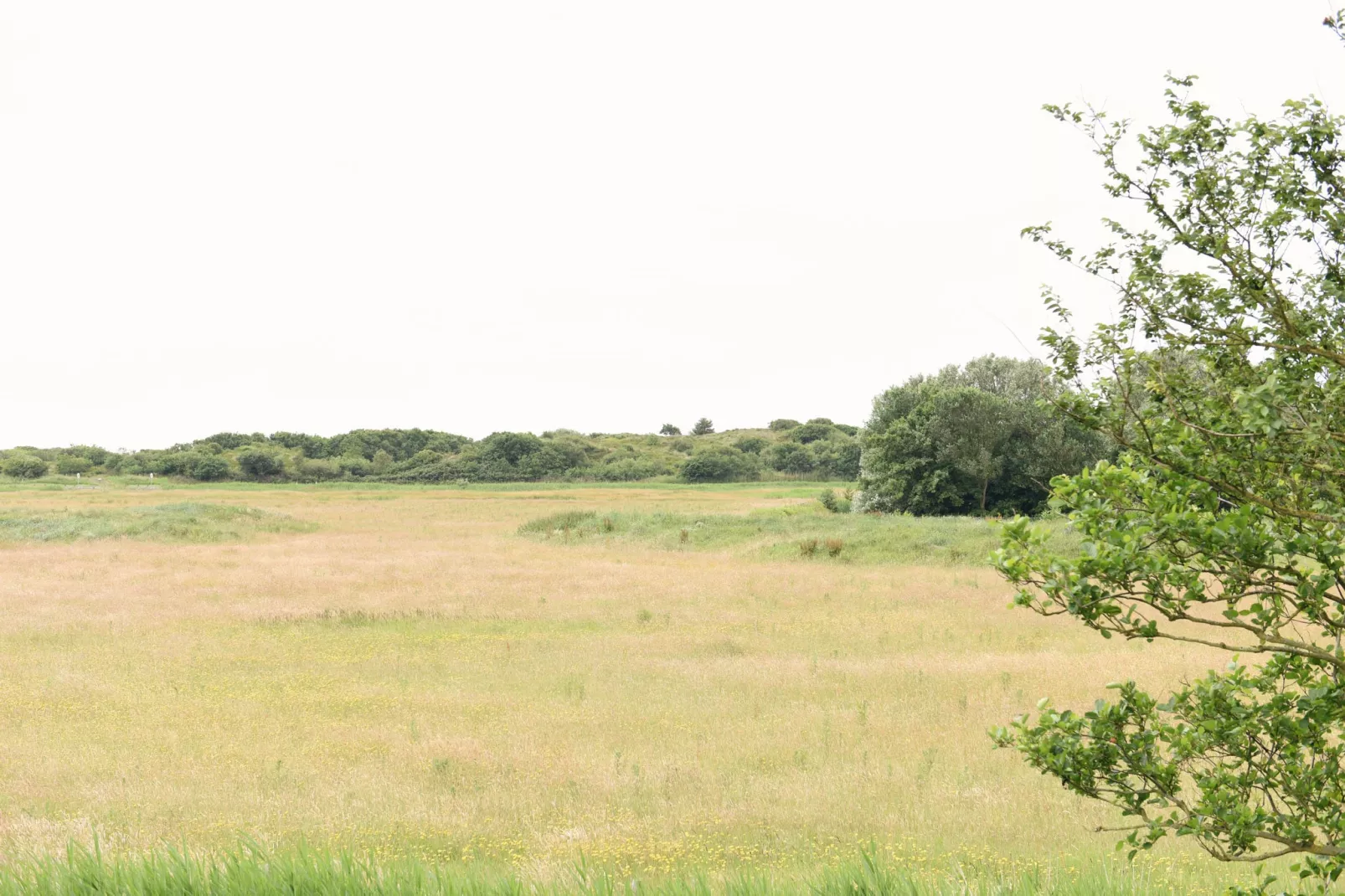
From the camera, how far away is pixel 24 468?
131 meters

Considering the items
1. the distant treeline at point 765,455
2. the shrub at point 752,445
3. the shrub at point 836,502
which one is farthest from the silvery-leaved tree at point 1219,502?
the shrub at point 752,445

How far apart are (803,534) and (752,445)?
4350 inches

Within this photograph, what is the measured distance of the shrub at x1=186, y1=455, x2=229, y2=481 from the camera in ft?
423

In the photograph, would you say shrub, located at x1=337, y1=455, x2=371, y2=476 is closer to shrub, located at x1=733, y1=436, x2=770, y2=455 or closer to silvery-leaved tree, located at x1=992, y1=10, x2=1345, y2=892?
shrub, located at x1=733, y1=436, x2=770, y2=455

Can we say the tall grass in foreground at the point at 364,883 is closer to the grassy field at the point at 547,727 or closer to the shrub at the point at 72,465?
the grassy field at the point at 547,727

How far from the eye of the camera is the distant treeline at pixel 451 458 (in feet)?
440

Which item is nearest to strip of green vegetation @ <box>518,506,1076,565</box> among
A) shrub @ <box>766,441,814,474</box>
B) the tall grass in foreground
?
the tall grass in foreground

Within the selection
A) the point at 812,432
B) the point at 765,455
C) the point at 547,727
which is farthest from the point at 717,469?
the point at 547,727

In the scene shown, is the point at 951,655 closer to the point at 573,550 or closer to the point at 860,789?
the point at 860,789

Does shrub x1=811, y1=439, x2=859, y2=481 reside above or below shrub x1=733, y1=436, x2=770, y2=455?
below

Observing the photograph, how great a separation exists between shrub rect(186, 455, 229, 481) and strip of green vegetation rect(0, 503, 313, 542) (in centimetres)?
6859

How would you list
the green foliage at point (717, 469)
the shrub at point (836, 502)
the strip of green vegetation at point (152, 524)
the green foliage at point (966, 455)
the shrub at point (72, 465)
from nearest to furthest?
the strip of green vegetation at point (152, 524), the green foliage at point (966, 455), the shrub at point (836, 502), the green foliage at point (717, 469), the shrub at point (72, 465)

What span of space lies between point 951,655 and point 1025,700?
14.4 feet

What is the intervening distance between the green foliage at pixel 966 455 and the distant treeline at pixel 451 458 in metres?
67.2
